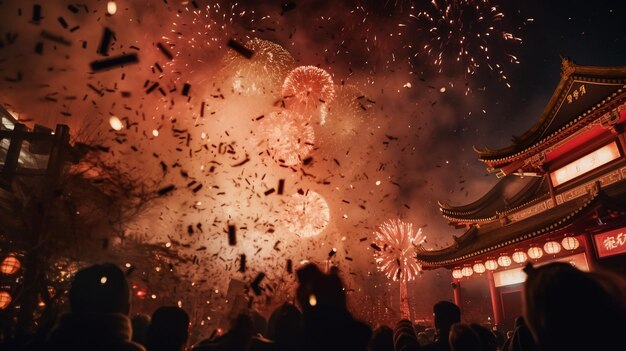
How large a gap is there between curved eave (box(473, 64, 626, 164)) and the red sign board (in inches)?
150

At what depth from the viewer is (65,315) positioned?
8.80ft

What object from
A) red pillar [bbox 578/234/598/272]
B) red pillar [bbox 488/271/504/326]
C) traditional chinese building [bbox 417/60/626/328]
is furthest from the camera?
red pillar [bbox 488/271/504/326]

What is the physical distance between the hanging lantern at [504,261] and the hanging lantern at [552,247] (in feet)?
6.85

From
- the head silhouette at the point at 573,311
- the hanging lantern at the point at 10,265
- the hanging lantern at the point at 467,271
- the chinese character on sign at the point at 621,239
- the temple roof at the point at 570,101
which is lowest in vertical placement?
the head silhouette at the point at 573,311

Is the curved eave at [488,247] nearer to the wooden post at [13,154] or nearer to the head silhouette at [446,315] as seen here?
the head silhouette at [446,315]

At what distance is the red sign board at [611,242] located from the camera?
10336mm

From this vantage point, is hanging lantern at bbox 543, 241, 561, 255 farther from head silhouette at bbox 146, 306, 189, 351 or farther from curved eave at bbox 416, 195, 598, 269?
head silhouette at bbox 146, 306, 189, 351

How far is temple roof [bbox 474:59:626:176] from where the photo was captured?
33.0 feet

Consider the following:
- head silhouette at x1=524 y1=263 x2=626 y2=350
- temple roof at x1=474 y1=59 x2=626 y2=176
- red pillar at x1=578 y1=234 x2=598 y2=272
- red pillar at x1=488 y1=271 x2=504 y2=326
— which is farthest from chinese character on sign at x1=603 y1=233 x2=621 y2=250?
head silhouette at x1=524 y1=263 x2=626 y2=350

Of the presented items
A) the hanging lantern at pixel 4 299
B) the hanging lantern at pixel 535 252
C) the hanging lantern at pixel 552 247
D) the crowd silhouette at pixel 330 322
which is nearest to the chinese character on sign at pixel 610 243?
the hanging lantern at pixel 552 247

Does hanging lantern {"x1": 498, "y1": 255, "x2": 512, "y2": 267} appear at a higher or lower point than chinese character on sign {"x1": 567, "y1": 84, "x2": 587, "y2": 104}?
lower

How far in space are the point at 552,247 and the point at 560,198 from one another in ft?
7.84

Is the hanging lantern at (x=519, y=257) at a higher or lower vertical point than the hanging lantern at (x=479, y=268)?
higher

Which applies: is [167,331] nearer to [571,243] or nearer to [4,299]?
[4,299]
